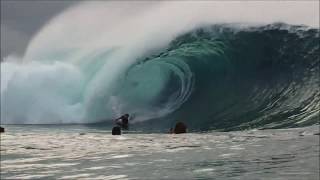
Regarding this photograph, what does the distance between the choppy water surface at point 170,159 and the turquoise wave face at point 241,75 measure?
8.07m

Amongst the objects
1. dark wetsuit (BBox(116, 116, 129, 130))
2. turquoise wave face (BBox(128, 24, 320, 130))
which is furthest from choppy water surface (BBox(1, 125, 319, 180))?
turquoise wave face (BBox(128, 24, 320, 130))

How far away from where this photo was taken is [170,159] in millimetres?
12000

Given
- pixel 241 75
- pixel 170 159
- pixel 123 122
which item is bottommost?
pixel 170 159

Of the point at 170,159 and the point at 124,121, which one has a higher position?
the point at 124,121

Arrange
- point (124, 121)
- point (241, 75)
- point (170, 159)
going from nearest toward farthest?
1. point (170, 159)
2. point (124, 121)
3. point (241, 75)

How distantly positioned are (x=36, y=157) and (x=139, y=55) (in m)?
23.9

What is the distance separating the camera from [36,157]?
12594 mm

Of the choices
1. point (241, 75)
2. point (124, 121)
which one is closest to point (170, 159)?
point (124, 121)

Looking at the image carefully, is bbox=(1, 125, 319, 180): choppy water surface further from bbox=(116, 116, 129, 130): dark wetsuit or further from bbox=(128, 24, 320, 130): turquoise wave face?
bbox=(128, 24, 320, 130): turquoise wave face

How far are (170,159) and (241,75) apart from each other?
19210 millimetres

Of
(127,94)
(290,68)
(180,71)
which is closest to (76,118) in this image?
(127,94)

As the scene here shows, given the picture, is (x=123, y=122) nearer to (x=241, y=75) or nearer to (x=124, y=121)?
(x=124, y=121)

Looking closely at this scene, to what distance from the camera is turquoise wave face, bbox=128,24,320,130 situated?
25.1 metres

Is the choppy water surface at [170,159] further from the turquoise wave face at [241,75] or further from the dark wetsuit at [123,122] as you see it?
the turquoise wave face at [241,75]
